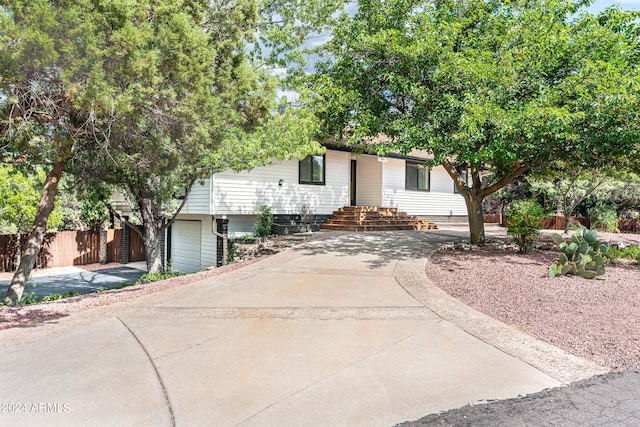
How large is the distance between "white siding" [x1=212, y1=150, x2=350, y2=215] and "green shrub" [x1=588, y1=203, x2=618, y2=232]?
14393mm

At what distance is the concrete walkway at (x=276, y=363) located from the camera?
118 inches

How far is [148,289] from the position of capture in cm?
759

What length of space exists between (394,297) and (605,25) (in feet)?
29.8

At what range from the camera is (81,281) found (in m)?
14.6

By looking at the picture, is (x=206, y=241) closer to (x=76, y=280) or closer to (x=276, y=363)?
(x=76, y=280)

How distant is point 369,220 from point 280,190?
378 cm

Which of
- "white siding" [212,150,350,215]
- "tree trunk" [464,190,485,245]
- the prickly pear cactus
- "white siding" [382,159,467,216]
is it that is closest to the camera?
the prickly pear cactus

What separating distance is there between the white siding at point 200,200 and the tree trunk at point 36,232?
Answer: 515 centimetres

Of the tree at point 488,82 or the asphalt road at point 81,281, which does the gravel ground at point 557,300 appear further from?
the asphalt road at point 81,281

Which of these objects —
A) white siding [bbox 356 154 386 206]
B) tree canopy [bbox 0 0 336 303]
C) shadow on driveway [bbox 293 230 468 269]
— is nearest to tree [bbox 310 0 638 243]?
shadow on driveway [bbox 293 230 468 269]

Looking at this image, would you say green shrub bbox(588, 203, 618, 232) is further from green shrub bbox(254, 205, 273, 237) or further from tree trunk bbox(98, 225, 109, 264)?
tree trunk bbox(98, 225, 109, 264)

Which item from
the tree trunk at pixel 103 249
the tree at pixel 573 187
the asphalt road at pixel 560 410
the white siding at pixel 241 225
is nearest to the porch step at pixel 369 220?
the white siding at pixel 241 225

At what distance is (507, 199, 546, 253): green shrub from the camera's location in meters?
9.58

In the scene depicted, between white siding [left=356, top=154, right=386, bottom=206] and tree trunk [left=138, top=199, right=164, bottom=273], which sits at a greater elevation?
white siding [left=356, top=154, right=386, bottom=206]
